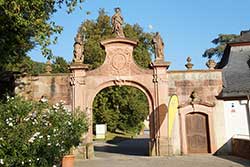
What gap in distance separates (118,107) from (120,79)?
20.1 metres

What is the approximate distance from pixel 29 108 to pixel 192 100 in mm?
11680

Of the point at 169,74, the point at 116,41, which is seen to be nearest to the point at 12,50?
the point at 116,41

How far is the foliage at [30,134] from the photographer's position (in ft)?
26.3

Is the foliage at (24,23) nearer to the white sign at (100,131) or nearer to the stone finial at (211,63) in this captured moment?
the stone finial at (211,63)

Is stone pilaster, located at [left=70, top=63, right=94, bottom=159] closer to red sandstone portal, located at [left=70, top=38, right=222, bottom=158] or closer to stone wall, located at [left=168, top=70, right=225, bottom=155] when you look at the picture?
red sandstone portal, located at [left=70, top=38, right=222, bottom=158]

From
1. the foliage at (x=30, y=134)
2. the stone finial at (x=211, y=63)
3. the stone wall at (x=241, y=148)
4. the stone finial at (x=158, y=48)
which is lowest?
the stone wall at (x=241, y=148)

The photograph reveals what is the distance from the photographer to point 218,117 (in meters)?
19.2

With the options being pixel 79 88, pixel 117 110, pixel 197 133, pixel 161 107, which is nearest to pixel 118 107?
pixel 117 110

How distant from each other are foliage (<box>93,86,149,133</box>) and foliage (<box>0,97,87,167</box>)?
1046 inches

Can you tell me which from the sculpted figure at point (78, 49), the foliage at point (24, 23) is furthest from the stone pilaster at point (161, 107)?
the foliage at point (24, 23)

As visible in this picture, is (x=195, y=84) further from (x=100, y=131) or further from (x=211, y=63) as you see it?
(x=100, y=131)

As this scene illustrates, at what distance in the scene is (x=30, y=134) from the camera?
339 inches

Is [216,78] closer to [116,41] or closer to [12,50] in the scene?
[116,41]

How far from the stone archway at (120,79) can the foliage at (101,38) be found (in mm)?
15290
